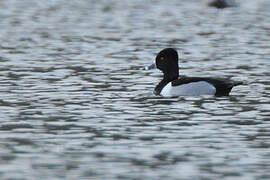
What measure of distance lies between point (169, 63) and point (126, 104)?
290 centimetres

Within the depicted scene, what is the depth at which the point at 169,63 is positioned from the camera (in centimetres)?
2017

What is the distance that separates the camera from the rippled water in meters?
11.9

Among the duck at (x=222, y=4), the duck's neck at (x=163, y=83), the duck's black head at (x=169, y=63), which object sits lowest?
the duck at (x=222, y=4)

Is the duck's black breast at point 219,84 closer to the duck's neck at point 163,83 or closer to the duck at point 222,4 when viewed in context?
the duck's neck at point 163,83

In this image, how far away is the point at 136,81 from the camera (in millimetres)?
21562

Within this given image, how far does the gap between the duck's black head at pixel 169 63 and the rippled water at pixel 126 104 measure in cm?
67

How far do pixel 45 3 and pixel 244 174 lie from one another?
3660 cm

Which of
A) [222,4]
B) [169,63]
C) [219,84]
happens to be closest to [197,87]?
[219,84]

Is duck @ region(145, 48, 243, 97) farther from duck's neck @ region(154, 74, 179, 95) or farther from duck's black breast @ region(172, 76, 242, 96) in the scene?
duck's neck @ region(154, 74, 179, 95)

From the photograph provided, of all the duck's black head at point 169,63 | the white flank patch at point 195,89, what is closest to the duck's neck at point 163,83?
the duck's black head at point 169,63

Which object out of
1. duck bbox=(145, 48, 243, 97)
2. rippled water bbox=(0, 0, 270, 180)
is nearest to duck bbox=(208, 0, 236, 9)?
rippled water bbox=(0, 0, 270, 180)

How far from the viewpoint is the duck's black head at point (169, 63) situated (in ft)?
66.1

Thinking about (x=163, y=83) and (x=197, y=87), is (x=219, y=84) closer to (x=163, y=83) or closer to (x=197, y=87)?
(x=197, y=87)

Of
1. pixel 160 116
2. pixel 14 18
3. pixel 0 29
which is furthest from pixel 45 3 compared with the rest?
pixel 160 116
